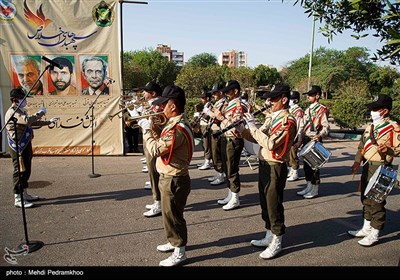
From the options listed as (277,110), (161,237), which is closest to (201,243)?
(161,237)

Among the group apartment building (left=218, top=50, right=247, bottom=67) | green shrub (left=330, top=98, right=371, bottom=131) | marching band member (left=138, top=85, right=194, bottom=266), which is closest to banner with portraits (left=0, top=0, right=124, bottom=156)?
marching band member (left=138, top=85, right=194, bottom=266)

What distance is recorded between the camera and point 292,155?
→ 774 centimetres

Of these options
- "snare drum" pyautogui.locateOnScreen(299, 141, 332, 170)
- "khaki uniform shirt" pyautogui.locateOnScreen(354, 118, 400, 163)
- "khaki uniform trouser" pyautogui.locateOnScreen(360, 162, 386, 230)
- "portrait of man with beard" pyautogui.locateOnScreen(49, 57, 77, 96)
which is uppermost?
"portrait of man with beard" pyautogui.locateOnScreen(49, 57, 77, 96)

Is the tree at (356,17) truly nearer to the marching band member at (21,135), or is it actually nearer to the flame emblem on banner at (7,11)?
the marching band member at (21,135)

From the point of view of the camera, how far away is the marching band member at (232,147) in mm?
5742

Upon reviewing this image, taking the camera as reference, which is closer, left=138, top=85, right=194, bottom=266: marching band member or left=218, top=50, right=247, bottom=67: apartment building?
left=138, top=85, right=194, bottom=266: marching band member

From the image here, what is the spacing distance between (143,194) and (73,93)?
17.5 feet

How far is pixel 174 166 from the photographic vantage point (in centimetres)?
371

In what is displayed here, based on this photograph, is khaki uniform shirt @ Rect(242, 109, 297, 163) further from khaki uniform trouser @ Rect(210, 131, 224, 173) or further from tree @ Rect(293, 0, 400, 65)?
khaki uniform trouser @ Rect(210, 131, 224, 173)

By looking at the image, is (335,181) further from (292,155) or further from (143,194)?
(143,194)

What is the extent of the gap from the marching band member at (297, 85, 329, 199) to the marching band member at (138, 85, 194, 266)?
3475mm

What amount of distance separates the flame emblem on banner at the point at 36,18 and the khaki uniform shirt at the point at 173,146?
Answer: 26.2 feet

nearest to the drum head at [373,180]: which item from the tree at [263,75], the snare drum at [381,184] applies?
the snare drum at [381,184]

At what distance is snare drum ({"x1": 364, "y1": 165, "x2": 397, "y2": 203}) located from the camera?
4051 mm
